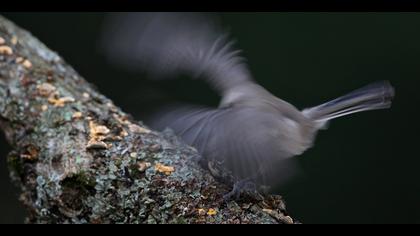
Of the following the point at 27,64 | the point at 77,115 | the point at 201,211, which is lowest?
the point at 201,211

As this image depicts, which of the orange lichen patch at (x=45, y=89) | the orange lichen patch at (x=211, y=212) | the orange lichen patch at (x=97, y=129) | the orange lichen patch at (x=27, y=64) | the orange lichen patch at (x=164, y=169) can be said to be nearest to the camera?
the orange lichen patch at (x=211, y=212)

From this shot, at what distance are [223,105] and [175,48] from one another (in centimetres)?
31

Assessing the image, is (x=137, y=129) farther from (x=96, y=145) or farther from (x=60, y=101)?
(x=60, y=101)

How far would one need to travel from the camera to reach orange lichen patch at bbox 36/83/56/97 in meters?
2.54

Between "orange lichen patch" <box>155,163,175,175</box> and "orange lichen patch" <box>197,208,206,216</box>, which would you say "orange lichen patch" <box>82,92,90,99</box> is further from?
"orange lichen patch" <box>197,208,206,216</box>

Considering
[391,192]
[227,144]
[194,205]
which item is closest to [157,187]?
[194,205]

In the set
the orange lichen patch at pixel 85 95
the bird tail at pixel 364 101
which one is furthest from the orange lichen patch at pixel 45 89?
the bird tail at pixel 364 101

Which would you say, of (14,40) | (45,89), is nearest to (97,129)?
(45,89)

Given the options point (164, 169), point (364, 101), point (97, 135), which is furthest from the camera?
point (364, 101)

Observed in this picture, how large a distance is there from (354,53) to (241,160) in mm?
1753

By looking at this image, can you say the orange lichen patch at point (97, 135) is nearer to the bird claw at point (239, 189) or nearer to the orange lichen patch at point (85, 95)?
the orange lichen patch at point (85, 95)

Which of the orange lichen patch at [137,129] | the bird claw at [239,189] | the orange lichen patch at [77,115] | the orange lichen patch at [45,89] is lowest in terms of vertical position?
the bird claw at [239,189]

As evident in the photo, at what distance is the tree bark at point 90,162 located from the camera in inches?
77.5

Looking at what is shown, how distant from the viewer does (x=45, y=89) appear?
256 cm
